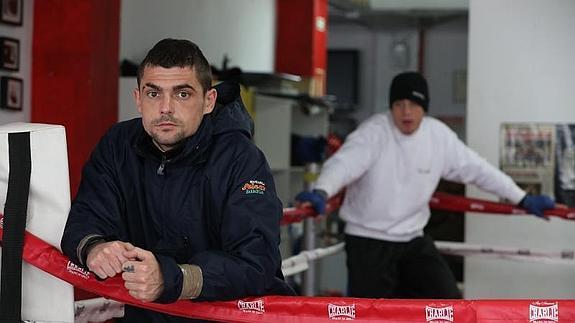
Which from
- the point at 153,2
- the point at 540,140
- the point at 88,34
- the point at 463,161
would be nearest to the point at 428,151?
the point at 463,161

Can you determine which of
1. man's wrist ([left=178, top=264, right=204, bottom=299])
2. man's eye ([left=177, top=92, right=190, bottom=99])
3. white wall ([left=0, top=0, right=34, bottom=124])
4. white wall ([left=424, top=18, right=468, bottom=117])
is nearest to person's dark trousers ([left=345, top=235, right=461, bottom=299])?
white wall ([left=0, top=0, right=34, bottom=124])

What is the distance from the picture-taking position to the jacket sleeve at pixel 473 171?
5301 mm

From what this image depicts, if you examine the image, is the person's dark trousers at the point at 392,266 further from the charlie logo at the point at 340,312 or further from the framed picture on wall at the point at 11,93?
the charlie logo at the point at 340,312

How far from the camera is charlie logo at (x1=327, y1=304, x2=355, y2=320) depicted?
7.81 feet

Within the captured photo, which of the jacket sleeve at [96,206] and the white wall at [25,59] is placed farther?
the white wall at [25,59]

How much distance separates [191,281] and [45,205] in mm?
453

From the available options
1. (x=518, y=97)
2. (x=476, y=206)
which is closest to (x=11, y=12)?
(x=476, y=206)

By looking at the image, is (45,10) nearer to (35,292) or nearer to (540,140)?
(540,140)

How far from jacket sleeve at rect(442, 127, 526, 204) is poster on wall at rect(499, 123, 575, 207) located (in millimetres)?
739

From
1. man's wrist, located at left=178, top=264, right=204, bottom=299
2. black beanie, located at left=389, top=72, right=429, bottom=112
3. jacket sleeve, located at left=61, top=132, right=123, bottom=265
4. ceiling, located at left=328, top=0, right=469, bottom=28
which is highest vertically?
ceiling, located at left=328, top=0, right=469, bottom=28

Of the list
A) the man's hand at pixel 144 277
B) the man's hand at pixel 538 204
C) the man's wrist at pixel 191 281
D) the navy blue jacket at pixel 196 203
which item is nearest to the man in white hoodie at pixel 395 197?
the man's hand at pixel 538 204

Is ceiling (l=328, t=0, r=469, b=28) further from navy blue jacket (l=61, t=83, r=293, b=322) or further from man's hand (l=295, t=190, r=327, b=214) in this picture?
navy blue jacket (l=61, t=83, r=293, b=322)

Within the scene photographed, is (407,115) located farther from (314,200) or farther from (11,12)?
(11,12)

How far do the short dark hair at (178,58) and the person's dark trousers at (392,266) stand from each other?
109 inches
